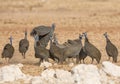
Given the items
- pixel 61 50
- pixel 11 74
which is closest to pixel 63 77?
pixel 11 74

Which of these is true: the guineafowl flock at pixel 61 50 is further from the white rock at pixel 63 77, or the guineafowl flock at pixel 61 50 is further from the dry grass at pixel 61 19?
the white rock at pixel 63 77

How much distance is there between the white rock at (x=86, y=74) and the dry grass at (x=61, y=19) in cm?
82

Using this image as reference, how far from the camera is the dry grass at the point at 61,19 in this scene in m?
20.3

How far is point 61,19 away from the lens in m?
28.1

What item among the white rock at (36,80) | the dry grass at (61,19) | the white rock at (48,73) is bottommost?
the dry grass at (61,19)

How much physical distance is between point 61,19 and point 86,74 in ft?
57.0

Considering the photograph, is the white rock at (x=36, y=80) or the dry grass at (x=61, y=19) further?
the dry grass at (x=61, y=19)

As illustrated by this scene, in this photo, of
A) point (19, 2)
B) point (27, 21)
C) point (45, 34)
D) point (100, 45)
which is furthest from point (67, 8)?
point (45, 34)

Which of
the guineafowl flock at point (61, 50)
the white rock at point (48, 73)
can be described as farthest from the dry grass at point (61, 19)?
the guineafowl flock at point (61, 50)

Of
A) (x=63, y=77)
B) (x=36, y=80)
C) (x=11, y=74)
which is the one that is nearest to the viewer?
(x=36, y=80)

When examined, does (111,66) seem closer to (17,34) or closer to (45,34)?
(45,34)

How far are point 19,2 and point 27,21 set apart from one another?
1050cm

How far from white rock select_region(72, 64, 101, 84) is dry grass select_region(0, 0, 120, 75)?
82 centimetres

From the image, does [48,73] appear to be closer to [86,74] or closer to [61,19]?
[86,74]
